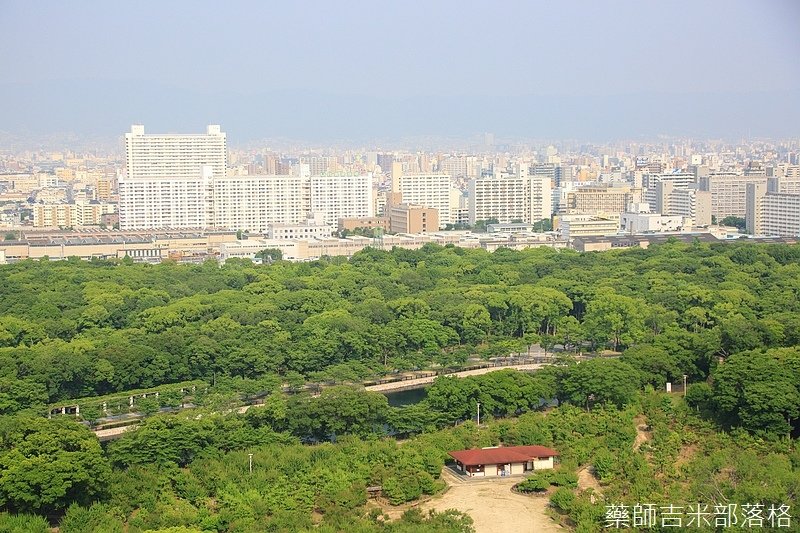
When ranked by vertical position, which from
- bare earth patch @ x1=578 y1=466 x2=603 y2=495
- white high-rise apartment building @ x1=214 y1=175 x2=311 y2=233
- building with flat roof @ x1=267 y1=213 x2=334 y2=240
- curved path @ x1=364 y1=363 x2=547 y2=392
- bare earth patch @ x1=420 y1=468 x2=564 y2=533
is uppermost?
white high-rise apartment building @ x1=214 y1=175 x2=311 y2=233

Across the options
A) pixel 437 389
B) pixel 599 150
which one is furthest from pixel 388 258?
pixel 599 150

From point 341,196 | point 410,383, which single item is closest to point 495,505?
point 410,383

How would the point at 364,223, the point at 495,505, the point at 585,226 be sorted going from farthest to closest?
the point at 364,223 < the point at 585,226 < the point at 495,505

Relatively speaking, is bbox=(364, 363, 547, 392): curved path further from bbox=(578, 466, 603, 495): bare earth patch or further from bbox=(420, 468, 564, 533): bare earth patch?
bbox=(420, 468, 564, 533): bare earth patch

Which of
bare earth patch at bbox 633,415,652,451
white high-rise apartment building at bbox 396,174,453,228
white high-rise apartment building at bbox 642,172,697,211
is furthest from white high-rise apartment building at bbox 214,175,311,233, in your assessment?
bare earth patch at bbox 633,415,652,451

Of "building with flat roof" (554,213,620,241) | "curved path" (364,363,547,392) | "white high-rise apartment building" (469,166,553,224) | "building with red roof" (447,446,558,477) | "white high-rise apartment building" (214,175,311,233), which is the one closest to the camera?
"building with red roof" (447,446,558,477)

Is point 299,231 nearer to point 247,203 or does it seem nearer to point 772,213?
point 247,203
